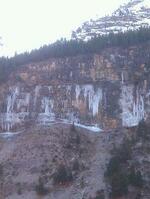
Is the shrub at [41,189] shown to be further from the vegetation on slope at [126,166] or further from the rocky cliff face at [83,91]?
the rocky cliff face at [83,91]

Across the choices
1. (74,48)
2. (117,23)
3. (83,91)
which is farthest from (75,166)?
(117,23)

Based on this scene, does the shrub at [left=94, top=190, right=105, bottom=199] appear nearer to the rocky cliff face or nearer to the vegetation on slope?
the vegetation on slope

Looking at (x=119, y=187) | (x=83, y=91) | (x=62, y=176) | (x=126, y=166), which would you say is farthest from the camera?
(x=83, y=91)

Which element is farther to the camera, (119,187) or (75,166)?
(75,166)

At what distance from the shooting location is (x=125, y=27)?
367 ft

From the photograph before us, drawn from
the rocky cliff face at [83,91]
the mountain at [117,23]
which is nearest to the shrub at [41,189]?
the rocky cliff face at [83,91]

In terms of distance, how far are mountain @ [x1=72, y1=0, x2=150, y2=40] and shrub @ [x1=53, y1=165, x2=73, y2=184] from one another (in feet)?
144

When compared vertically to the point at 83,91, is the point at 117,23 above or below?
above

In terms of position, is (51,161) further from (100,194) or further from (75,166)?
(100,194)

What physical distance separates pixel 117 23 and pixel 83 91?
38591 millimetres

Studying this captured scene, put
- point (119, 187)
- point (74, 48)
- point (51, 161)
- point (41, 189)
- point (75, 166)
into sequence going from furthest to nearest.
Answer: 1. point (74, 48)
2. point (51, 161)
3. point (75, 166)
4. point (41, 189)
5. point (119, 187)

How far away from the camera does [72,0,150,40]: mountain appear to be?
10900 cm

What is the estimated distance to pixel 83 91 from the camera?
81.9 meters

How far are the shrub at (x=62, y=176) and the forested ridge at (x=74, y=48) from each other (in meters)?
23.9
